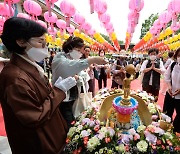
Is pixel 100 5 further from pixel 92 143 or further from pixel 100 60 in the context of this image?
pixel 92 143

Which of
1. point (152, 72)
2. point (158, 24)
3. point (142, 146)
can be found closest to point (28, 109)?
point (142, 146)

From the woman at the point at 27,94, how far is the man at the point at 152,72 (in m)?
2.57

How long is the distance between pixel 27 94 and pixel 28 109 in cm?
8

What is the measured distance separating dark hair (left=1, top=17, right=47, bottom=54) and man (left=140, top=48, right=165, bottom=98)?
2.68 m

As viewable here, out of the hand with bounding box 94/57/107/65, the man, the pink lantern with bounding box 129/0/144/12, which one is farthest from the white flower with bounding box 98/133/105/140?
the pink lantern with bounding box 129/0/144/12

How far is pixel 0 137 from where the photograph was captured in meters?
2.54

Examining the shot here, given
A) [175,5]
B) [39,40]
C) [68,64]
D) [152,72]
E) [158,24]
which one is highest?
[158,24]

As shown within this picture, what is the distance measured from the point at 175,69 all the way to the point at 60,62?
67.4 inches

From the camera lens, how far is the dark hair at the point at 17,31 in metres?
0.96

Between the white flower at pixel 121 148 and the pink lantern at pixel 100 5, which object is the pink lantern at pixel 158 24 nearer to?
the pink lantern at pixel 100 5

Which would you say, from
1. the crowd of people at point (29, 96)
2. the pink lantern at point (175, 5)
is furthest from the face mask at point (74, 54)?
the pink lantern at point (175, 5)

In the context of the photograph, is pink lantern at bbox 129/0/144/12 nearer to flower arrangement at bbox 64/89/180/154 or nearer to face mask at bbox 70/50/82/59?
face mask at bbox 70/50/82/59

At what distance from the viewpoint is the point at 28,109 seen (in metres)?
0.85

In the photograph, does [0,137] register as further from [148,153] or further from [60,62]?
[148,153]
